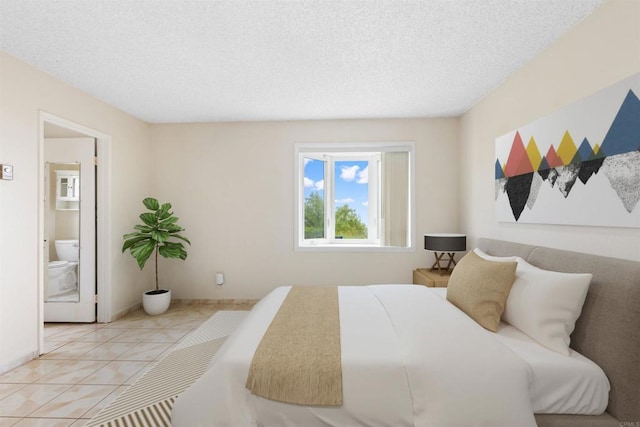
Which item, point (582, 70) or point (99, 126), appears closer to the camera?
point (582, 70)

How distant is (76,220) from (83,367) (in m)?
1.89

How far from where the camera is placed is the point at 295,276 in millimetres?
4199

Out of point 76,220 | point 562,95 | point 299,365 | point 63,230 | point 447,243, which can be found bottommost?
point 299,365

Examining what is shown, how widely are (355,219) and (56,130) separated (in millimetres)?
3955

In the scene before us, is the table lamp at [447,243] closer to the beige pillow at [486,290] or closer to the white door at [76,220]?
the beige pillow at [486,290]

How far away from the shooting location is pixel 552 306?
1.64 m

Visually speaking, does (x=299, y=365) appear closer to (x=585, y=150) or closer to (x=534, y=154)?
(x=585, y=150)

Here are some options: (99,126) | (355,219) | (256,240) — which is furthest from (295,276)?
(99,126)

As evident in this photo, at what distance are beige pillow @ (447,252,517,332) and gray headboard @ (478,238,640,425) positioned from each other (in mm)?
367

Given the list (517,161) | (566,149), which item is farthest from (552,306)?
(517,161)

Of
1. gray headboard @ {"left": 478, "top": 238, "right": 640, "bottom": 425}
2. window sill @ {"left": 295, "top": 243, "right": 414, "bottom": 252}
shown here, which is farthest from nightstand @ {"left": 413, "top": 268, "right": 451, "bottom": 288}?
gray headboard @ {"left": 478, "top": 238, "right": 640, "bottom": 425}

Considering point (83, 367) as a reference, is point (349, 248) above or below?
above

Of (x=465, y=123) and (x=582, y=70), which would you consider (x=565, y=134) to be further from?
(x=465, y=123)

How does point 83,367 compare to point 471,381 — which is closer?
point 471,381
